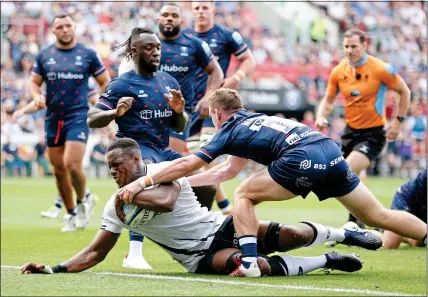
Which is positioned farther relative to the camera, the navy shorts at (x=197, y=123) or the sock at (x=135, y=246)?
the navy shorts at (x=197, y=123)

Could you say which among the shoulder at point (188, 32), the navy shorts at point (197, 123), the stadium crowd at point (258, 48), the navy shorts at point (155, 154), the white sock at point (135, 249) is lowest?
the stadium crowd at point (258, 48)

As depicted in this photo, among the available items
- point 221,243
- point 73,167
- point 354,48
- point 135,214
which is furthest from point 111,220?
point 354,48

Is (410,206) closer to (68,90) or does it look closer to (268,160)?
(268,160)

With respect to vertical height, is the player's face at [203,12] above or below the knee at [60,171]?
above

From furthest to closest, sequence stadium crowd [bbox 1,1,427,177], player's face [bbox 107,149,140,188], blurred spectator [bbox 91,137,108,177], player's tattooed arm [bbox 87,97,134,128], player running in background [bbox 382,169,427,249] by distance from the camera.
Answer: stadium crowd [bbox 1,1,427,177] < blurred spectator [bbox 91,137,108,177] < player running in background [bbox 382,169,427,249] < player's tattooed arm [bbox 87,97,134,128] < player's face [bbox 107,149,140,188]

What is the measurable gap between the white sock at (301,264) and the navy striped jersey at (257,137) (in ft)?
2.82

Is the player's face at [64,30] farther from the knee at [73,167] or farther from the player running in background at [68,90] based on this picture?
the knee at [73,167]

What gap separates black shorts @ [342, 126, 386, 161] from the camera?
42.8 ft

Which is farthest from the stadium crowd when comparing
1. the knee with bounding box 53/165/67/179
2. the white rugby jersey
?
the white rugby jersey

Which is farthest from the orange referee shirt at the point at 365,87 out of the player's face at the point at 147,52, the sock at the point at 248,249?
the sock at the point at 248,249

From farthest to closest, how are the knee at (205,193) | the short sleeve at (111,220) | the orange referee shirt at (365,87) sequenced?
the orange referee shirt at (365,87)
the knee at (205,193)
the short sleeve at (111,220)

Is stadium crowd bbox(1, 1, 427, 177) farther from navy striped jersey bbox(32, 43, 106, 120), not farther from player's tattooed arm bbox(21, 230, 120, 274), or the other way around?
player's tattooed arm bbox(21, 230, 120, 274)

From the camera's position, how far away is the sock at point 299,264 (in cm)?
801

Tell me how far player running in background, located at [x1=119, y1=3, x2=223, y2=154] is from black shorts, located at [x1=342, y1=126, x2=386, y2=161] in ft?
7.58
